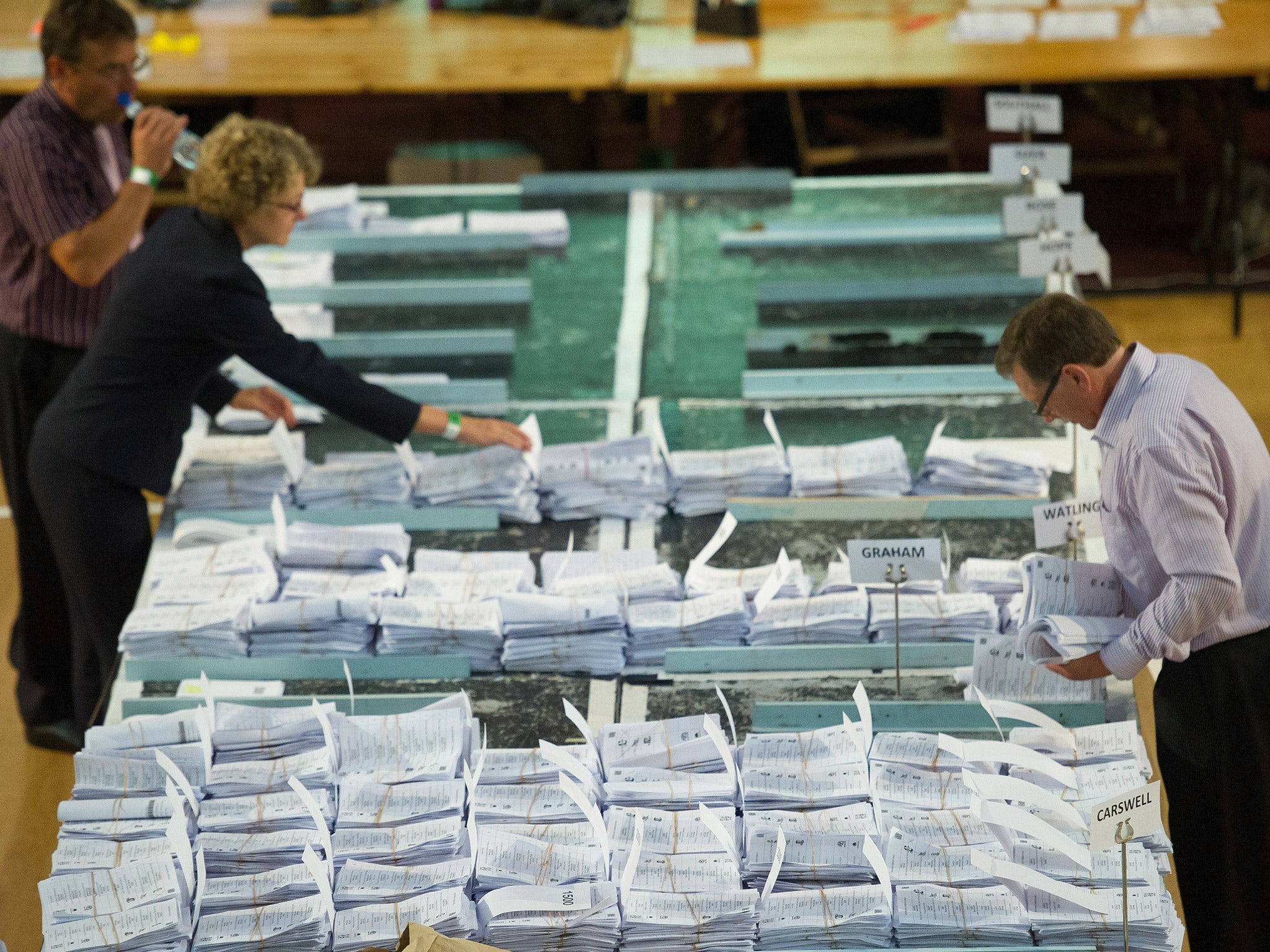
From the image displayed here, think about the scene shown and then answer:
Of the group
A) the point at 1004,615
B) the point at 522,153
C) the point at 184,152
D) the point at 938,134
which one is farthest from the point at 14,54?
the point at 1004,615

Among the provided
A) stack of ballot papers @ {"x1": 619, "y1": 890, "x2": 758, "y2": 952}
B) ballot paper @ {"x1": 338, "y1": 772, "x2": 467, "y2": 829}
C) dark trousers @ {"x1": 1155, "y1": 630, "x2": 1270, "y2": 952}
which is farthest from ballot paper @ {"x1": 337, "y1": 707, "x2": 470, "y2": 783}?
dark trousers @ {"x1": 1155, "y1": 630, "x2": 1270, "y2": 952}

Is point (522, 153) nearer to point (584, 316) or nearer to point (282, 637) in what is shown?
point (584, 316)

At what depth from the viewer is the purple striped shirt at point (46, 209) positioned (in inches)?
157

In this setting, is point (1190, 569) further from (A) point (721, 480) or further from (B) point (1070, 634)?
(A) point (721, 480)

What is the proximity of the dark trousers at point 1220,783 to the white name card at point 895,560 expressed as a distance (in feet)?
1.62

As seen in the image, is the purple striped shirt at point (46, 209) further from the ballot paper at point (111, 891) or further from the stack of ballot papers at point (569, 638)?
the ballot paper at point (111, 891)

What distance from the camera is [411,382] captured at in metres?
4.35

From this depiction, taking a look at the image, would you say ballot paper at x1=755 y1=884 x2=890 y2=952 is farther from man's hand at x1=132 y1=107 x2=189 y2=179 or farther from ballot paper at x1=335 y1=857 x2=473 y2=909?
man's hand at x1=132 y1=107 x2=189 y2=179

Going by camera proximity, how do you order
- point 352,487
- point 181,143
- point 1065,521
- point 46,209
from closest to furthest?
point 1065,521 < point 352,487 < point 46,209 < point 181,143

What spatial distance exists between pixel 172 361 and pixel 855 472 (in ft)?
5.64

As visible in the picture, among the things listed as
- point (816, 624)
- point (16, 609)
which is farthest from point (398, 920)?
point (16, 609)

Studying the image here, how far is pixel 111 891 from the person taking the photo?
101 inches

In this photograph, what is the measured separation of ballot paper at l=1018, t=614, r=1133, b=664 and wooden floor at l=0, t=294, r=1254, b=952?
1636mm

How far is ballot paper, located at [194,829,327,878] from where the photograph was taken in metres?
2.67
